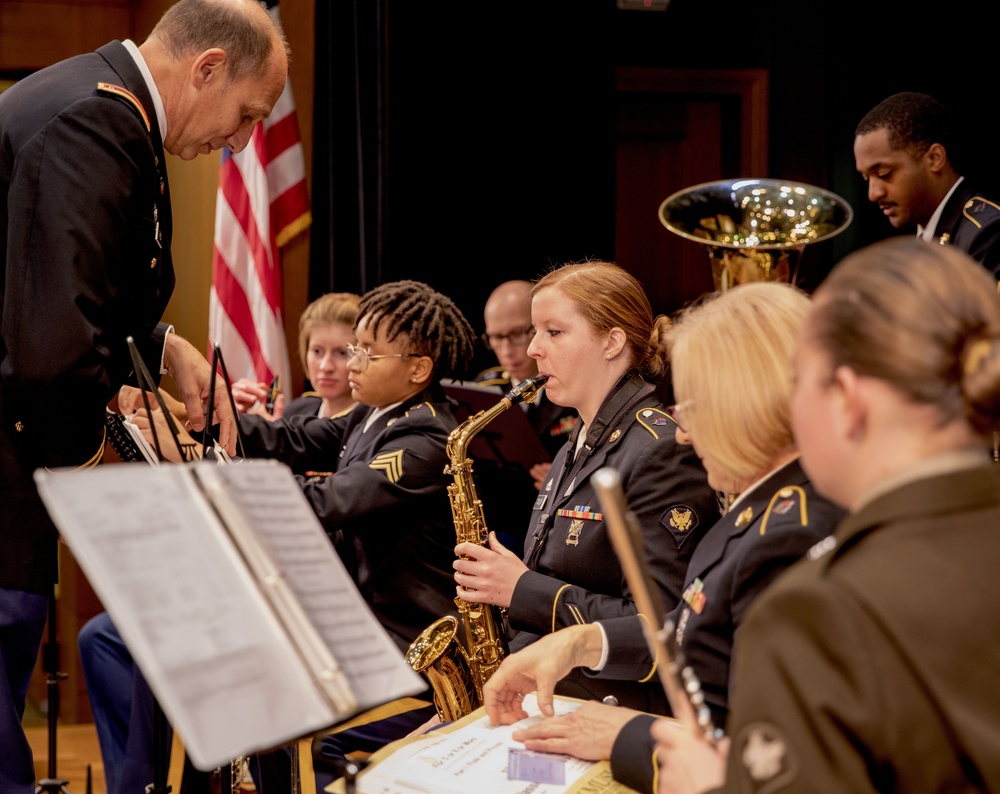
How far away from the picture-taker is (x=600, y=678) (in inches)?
80.4

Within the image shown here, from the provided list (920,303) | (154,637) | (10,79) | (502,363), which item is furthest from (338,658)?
(10,79)

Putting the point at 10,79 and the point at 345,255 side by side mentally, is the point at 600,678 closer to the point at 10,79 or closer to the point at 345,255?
the point at 345,255

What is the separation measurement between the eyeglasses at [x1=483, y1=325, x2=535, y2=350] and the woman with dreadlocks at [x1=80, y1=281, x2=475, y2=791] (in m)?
1.20

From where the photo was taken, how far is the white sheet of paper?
59.7 inches

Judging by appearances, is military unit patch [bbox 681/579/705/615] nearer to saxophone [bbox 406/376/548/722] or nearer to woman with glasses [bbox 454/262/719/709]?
woman with glasses [bbox 454/262/719/709]

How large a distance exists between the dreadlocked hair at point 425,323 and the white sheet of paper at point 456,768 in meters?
1.61

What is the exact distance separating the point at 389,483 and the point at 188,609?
5.87 ft

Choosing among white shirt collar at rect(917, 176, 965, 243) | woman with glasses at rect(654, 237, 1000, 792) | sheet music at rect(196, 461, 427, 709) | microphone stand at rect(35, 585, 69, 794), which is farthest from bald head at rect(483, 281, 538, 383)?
woman with glasses at rect(654, 237, 1000, 792)

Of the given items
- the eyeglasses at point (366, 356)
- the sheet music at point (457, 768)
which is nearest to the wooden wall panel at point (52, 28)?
the eyeglasses at point (366, 356)

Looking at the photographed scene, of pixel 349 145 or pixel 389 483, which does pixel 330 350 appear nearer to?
pixel 349 145

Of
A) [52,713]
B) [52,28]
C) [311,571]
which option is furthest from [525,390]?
[52,28]

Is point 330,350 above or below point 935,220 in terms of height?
below

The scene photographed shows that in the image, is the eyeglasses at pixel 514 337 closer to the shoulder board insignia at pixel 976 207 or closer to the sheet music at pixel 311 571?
the shoulder board insignia at pixel 976 207

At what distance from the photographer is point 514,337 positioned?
4.61m
